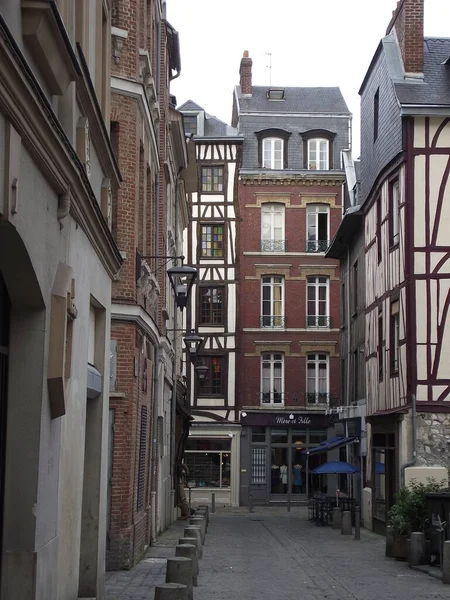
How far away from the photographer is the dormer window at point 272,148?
4362cm

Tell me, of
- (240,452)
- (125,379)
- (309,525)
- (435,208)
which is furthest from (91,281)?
(240,452)

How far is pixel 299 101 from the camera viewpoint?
4612 cm

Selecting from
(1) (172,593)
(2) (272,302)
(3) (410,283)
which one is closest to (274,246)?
(2) (272,302)

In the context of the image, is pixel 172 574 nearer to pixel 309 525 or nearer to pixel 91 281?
pixel 91 281

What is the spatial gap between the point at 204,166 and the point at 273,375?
30.1 ft

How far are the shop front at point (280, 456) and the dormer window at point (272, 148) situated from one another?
10.5 m

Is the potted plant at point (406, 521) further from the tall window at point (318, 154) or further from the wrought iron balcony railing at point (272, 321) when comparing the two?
the tall window at point (318, 154)

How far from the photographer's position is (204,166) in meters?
43.4

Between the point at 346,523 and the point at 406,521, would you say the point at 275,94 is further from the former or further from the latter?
the point at 406,521

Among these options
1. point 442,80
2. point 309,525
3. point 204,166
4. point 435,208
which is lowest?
point 309,525

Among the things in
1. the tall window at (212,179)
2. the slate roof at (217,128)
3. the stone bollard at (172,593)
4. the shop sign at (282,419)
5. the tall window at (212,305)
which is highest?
the slate roof at (217,128)

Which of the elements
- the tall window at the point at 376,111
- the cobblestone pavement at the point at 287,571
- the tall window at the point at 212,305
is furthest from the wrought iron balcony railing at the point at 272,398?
the tall window at the point at 376,111

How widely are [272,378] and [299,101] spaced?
41.9ft

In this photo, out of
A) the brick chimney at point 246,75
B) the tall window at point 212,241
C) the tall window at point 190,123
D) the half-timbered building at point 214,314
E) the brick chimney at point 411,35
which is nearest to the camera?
the brick chimney at point 411,35
